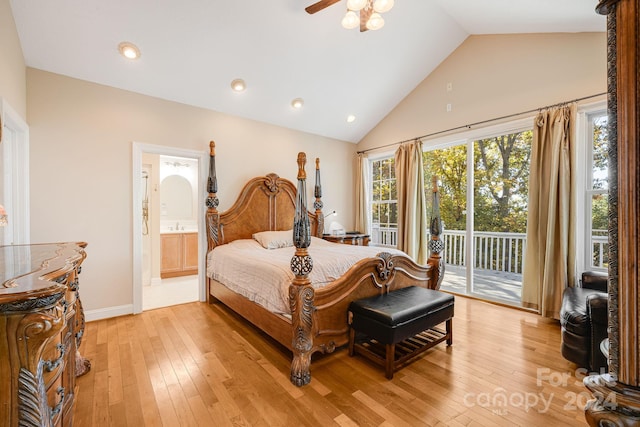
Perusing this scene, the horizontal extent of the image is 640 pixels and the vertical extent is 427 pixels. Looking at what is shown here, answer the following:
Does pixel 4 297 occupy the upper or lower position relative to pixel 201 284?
upper

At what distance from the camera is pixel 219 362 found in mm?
2305

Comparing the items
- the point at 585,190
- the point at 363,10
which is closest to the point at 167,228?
the point at 363,10

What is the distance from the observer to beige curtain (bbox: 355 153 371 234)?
5.51m

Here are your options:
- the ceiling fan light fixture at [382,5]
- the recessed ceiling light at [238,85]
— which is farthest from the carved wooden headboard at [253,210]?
the ceiling fan light fixture at [382,5]

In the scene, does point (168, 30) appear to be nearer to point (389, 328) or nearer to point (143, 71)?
point (143, 71)

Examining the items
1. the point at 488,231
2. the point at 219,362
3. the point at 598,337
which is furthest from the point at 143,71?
the point at 488,231

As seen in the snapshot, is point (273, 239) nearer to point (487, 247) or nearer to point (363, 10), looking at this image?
point (363, 10)

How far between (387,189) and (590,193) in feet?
9.43

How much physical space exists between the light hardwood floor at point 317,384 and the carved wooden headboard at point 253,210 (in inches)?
57.8

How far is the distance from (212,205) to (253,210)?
2.13ft

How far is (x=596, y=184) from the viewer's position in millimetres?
3049

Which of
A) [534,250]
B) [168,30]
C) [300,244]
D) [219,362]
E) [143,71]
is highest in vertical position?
[168,30]

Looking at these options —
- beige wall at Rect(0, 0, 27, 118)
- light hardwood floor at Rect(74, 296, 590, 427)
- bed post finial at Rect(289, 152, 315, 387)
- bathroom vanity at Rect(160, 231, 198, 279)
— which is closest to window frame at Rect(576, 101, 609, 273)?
light hardwood floor at Rect(74, 296, 590, 427)

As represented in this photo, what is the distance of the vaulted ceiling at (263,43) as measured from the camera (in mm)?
2648
